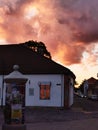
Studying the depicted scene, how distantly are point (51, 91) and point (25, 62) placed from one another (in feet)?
14.8

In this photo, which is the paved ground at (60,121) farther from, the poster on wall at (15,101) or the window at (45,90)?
the window at (45,90)

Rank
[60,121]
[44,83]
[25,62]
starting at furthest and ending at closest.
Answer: [25,62]
[44,83]
[60,121]

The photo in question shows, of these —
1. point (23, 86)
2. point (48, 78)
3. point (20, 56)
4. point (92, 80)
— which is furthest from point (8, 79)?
point (92, 80)

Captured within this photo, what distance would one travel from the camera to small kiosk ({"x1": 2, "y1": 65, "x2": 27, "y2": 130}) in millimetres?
21125

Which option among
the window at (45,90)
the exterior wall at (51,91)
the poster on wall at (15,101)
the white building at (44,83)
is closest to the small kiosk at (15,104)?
the poster on wall at (15,101)

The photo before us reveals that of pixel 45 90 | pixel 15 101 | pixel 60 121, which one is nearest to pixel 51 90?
pixel 45 90

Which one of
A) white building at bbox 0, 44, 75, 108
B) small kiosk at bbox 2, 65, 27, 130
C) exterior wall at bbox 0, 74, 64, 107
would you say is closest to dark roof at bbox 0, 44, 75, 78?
white building at bbox 0, 44, 75, 108

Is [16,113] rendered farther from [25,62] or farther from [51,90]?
[25,62]

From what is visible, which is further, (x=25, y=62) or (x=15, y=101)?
(x=25, y=62)

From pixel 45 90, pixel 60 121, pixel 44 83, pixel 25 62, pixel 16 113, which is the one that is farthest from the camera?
pixel 25 62

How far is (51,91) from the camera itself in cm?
5312

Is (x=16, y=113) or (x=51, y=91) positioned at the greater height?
(x=51, y=91)

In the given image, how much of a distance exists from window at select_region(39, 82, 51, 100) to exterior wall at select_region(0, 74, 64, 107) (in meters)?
0.33

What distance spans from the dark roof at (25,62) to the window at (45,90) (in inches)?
56.7
